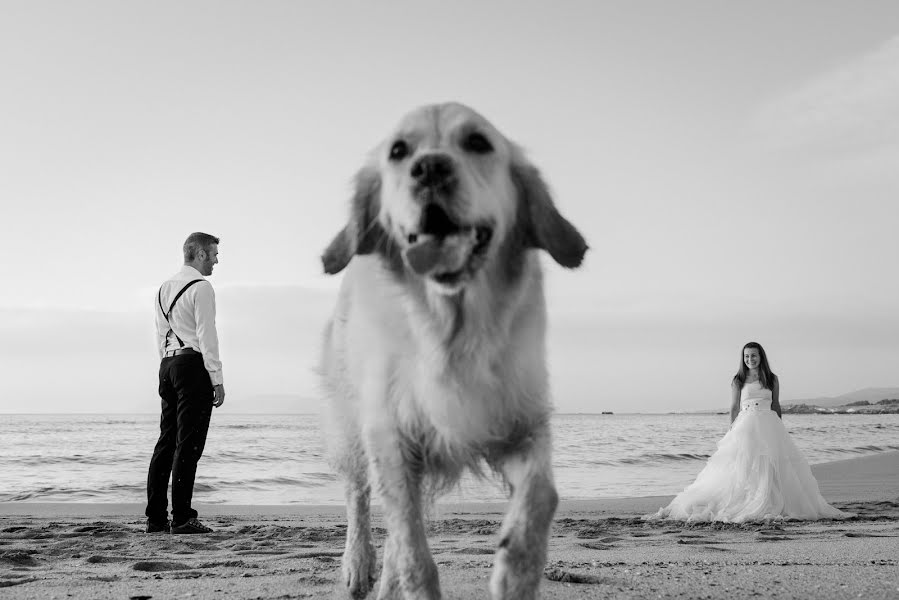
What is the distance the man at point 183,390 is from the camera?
574 cm

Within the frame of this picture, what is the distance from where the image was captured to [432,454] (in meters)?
2.55

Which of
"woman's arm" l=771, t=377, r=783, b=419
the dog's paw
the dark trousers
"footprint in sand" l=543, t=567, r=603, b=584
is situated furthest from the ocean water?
"woman's arm" l=771, t=377, r=783, b=419

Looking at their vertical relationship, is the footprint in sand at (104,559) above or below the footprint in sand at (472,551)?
above

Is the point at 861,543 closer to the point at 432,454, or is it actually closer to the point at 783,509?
the point at 783,509

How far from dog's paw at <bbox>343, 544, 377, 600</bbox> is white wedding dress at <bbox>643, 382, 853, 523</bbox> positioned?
4.15 m

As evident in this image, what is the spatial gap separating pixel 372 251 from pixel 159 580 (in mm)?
2126

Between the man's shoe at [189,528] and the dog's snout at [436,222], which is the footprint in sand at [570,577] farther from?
the man's shoe at [189,528]

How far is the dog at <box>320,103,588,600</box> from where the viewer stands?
2.23 m

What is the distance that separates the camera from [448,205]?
7.16 feet

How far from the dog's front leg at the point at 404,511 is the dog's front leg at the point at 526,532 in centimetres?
23

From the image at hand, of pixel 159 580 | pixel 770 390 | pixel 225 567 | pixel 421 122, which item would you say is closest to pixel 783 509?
pixel 770 390

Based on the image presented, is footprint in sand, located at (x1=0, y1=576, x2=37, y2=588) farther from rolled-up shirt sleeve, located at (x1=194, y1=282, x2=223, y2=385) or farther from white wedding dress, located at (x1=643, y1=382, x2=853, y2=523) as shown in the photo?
white wedding dress, located at (x1=643, y1=382, x2=853, y2=523)

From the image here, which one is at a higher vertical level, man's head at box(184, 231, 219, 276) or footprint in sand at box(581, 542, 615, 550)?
man's head at box(184, 231, 219, 276)

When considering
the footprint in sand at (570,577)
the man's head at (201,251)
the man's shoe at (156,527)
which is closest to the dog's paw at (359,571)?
the footprint in sand at (570,577)
